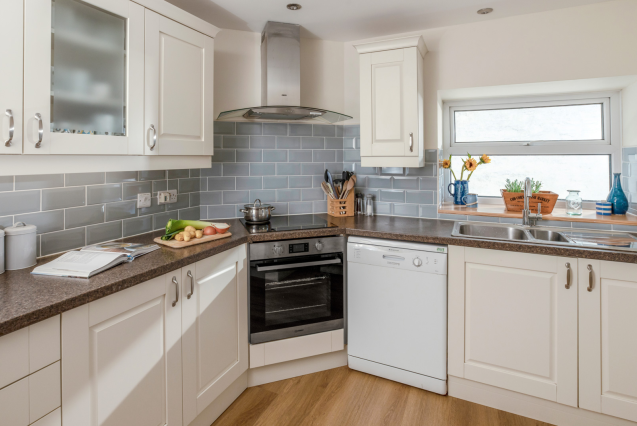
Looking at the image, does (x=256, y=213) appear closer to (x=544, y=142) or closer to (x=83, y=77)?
(x=83, y=77)

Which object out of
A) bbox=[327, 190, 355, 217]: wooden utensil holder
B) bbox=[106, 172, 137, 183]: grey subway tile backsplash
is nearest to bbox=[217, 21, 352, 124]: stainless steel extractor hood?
bbox=[327, 190, 355, 217]: wooden utensil holder

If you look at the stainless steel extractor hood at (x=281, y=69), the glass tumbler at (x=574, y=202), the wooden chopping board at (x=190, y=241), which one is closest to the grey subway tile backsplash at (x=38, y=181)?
the wooden chopping board at (x=190, y=241)

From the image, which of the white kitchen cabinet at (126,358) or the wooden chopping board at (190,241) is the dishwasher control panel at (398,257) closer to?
the wooden chopping board at (190,241)

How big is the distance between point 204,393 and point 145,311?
2.05 feet

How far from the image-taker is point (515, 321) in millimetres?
2014

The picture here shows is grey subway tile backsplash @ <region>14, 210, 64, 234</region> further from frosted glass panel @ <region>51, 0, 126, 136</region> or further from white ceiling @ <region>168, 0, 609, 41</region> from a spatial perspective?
white ceiling @ <region>168, 0, 609, 41</region>

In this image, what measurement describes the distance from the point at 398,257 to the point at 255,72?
1.68 metres

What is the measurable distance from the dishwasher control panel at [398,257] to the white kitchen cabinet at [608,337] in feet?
2.20

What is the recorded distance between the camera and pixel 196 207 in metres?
2.71

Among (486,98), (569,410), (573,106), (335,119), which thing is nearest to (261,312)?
(335,119)

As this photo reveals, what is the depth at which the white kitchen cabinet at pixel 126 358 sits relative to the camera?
1245 mm

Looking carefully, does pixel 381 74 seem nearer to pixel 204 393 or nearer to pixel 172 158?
pixel 172 158

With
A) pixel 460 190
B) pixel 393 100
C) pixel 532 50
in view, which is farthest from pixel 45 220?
pixel 532 50

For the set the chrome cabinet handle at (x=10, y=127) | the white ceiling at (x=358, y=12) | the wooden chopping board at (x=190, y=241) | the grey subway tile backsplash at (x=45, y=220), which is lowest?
the wooden chopping board at (x=190, y=241)
